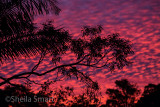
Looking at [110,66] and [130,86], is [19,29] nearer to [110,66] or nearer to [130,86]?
[110,66]

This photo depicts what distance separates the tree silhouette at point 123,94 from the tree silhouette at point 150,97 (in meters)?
1.82

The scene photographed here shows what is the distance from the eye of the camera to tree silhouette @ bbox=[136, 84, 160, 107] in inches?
1331

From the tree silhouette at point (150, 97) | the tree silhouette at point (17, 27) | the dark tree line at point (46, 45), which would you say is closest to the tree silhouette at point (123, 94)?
the tree silhouette at point (150, 97)

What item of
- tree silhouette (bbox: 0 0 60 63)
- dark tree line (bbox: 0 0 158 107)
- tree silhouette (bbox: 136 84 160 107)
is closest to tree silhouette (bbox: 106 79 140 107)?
tree silhouette (bbox: 136 84 160 107)

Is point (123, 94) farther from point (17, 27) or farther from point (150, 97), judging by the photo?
point (17, 27)

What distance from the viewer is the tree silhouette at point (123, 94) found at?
121ft

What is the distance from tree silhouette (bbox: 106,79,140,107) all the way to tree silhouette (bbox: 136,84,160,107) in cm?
182

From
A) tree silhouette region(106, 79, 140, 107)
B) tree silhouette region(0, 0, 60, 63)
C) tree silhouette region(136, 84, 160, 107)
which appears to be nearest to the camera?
tree silhouette region(0, 0, 60, 63)

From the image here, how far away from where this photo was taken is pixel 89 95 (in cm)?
1172

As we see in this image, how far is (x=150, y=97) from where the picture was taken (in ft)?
113

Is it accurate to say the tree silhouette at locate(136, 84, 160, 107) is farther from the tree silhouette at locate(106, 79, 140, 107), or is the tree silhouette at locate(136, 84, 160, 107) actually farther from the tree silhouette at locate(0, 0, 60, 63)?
the tree silhouette at locate(0, 0, 60, 63)

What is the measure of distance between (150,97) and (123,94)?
5183mm

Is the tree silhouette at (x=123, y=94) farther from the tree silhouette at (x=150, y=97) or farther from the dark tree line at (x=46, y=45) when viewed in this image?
the dark tree line at (x=46, y=45)

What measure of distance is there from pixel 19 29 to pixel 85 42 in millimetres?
7108
